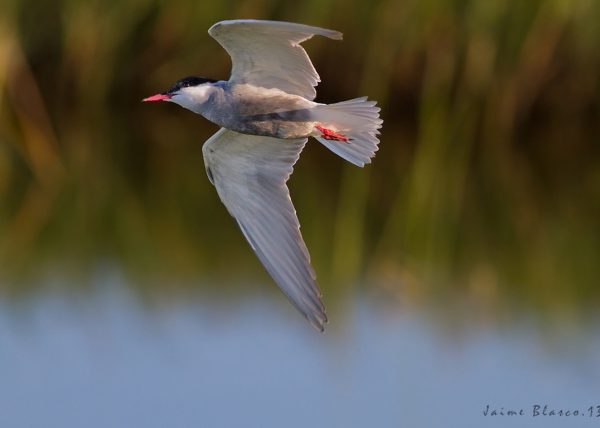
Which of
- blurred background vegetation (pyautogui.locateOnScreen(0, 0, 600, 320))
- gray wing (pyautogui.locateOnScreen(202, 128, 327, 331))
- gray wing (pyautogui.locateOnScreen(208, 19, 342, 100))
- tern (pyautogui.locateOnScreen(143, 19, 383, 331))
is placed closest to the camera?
gray wing (pyautogui.locateOnScreen(208, 19, 342, 100))

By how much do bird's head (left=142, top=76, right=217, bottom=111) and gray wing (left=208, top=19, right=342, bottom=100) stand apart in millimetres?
129

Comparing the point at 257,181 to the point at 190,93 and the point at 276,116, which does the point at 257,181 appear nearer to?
the point at 276,116

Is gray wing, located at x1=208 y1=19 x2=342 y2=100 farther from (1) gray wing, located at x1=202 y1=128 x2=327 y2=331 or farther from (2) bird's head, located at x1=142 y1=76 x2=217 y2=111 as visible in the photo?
(1) gray wing, located at x1=202 y1=128 x2=327 y2=331

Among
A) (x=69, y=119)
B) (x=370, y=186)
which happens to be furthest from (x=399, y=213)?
(x=69, y=119)

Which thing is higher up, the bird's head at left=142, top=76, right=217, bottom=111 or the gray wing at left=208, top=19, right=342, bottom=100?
the gray wing at left=208, top=19, right=342, bottom=100

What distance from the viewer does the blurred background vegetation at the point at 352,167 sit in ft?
29.7

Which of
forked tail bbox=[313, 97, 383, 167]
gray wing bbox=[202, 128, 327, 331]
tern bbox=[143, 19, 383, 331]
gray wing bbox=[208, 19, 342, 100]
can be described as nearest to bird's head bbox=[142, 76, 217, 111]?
tern bbox=[143, 19, 383, 331]

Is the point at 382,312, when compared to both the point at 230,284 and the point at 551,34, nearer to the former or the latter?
the point at 230,284

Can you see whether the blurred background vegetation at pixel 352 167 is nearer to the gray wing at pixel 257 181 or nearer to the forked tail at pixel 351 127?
the gray wing at pixel 257 181

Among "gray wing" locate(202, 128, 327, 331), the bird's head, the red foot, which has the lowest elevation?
Result: "gray wing" locate(202, 128, 327, 331)

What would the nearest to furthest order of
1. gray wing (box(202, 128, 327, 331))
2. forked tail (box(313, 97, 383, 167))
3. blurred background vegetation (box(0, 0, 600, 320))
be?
forked tail (box(313, 97, 383, 167))
gray wing (box(202, 128, 327, 331))
blurred background vegetation (box(0, 0, 600, 320))

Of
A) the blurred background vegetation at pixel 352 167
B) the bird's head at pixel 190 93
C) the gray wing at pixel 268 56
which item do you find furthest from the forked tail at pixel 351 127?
the blurred background vegetation at pixel 352 167

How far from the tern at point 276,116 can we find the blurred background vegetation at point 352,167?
3127 millimetres

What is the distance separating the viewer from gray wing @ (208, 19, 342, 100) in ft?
15.7
